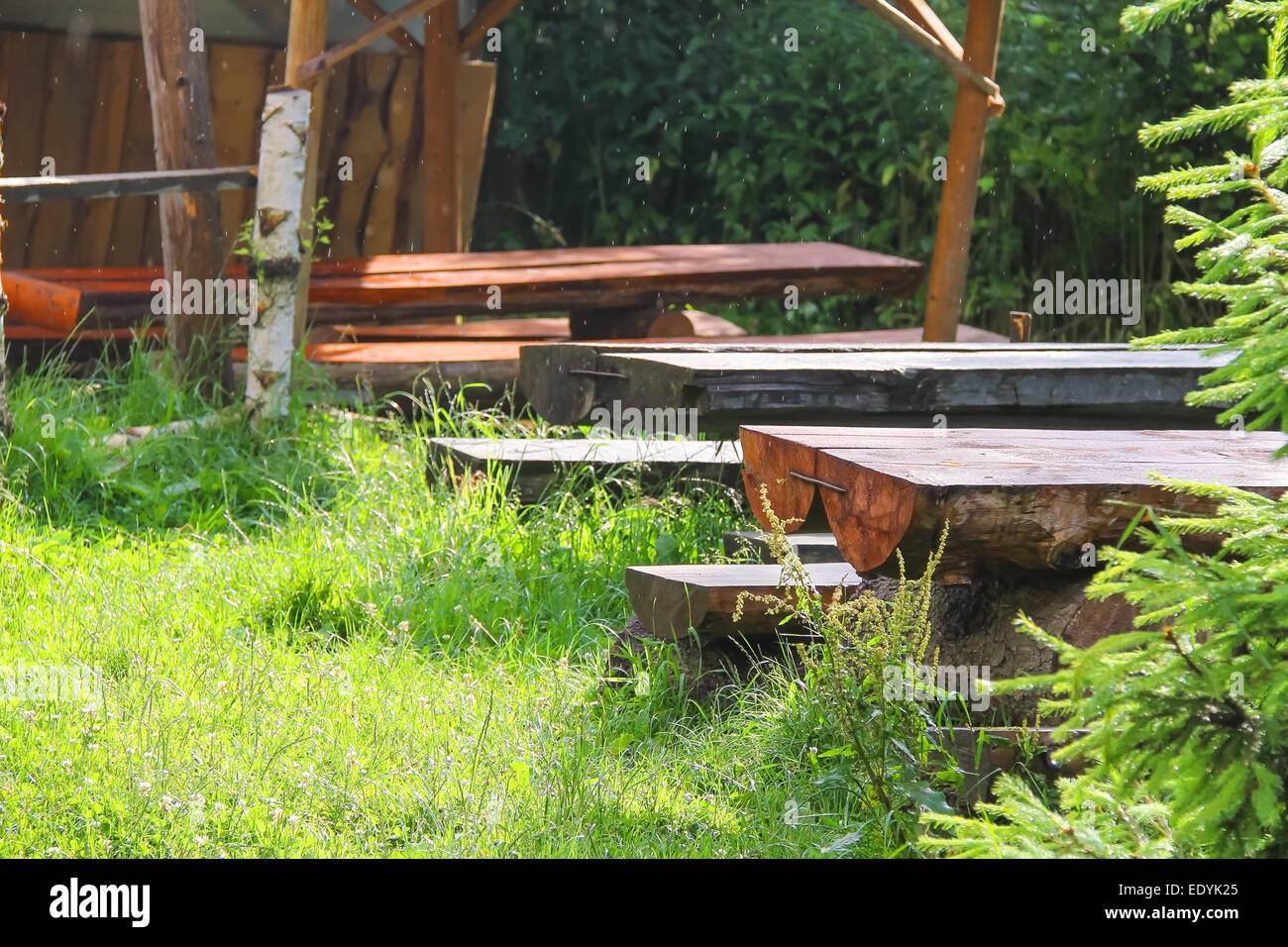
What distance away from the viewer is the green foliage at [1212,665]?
66.9 inches

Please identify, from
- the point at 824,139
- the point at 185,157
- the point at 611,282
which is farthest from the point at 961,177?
the point at 824,139

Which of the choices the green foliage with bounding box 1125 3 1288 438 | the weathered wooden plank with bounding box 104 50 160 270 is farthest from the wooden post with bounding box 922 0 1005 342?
the weathered wooden plank with bounding box 104 50 160 270

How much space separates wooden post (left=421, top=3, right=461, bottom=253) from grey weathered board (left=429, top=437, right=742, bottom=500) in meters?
4.16

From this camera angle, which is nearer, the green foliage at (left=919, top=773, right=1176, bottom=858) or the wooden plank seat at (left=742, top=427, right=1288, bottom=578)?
the green foliage at (left=919, top=773, right=1176, bottom=858)

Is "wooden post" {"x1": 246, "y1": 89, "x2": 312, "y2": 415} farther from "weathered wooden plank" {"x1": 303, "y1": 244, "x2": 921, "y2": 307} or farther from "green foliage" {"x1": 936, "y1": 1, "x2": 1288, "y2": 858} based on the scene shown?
"green foliage" {"x1": 936, "y1": 1, "x2": 1288, "y2": 858}

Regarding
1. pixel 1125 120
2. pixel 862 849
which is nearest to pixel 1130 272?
pixel 1125 120

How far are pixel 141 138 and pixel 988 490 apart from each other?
797cm

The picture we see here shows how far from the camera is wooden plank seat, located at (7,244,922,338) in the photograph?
701cm

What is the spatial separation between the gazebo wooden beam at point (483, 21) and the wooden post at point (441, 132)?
0.06m

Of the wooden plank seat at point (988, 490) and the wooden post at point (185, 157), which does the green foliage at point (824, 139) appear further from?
the wooden plank seat at point (988, 490)

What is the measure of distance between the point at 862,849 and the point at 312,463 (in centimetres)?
349

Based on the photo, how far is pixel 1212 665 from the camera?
70.8 inches

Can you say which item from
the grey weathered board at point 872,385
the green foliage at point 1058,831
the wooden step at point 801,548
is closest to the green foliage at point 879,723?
the green foliage at point 1058,831

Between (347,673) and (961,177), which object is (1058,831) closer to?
(347,673)
